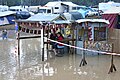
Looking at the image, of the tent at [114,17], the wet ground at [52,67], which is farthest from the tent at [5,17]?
the tent at [114,17]

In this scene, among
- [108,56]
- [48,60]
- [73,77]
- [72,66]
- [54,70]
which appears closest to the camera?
[73,77]

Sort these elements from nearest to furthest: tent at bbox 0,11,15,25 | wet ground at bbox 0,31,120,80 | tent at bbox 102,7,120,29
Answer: wet ground at bbox 0,31,120,80, tent at bbox 102,7,120,29, tent at bbox 0,11,15,25

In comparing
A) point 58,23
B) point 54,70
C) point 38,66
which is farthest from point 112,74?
point 58,23

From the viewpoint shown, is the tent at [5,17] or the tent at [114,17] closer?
the tent at [114,17]

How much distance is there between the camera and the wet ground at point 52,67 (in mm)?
12953

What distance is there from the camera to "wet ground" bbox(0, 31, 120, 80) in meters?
13.0

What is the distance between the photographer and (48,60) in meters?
16.5

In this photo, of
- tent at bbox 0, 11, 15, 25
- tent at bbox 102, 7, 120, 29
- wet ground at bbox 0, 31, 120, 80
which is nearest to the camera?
wet ground at bbox 0, 31, 120, 80

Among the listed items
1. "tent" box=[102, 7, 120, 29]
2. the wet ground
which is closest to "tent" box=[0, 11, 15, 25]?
the wet ground

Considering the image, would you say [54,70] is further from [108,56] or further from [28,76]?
[108,56]

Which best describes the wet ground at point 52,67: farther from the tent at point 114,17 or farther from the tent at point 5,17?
the tent at point 5,17

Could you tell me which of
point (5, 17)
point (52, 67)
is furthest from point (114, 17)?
point (5, 17)

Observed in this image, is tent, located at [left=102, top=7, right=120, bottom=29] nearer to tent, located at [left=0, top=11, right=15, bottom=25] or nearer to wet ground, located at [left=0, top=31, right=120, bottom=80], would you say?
wet ground, located at [left=0, top=31, right=120, bottom=80]

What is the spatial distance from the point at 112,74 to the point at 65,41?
205 inches
